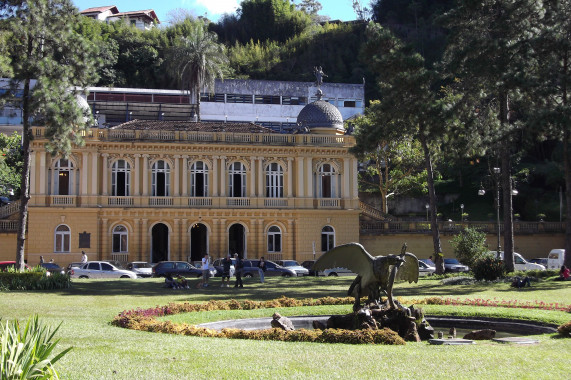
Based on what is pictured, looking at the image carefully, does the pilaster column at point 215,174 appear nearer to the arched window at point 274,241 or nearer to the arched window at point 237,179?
the arched window at point 237,179

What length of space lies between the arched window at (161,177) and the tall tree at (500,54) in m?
20.9

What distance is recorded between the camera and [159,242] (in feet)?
157

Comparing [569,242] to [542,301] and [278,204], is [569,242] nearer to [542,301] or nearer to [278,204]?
[542,301]

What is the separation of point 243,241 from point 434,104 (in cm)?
1925

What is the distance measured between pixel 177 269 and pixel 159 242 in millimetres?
10550

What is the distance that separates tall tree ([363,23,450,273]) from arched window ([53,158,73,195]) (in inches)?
823

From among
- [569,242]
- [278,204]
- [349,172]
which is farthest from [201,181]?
[569,242]

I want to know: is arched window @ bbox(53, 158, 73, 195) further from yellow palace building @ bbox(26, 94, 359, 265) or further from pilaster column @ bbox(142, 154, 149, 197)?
pilaster column @ bbox(142, 154, 149, 197)

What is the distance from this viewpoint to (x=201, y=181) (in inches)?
1868

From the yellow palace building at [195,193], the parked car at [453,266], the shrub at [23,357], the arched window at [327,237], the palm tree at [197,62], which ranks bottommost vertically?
the parked car at [453,266]

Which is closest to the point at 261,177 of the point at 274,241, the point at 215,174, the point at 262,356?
the point at 215,174

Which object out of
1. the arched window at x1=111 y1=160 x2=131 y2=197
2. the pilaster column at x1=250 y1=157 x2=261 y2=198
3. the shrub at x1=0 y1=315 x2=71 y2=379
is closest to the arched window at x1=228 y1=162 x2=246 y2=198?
the pilaster column at x1=250 y1=157 x2=261 y2=198

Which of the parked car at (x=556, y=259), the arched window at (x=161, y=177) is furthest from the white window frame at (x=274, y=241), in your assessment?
the parked car at (x=556, y=259)

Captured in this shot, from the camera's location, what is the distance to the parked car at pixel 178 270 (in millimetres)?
37059
